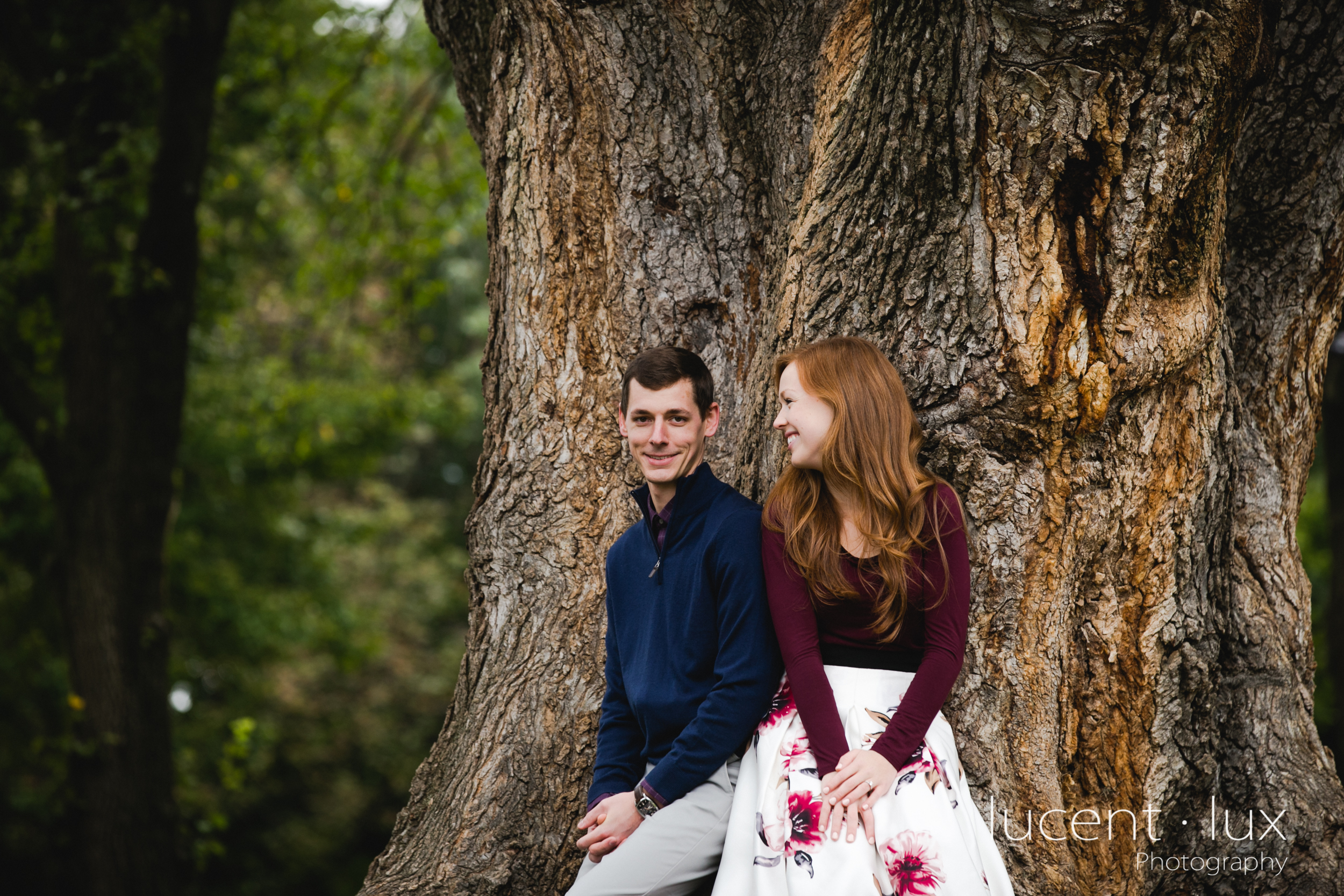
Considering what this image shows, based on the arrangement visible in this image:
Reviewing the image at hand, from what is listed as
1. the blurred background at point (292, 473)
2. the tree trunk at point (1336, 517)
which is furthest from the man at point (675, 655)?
the tree trunk at point (1336, 517)

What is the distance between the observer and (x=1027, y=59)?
289cm

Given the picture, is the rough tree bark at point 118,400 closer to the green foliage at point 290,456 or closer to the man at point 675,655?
the green foliage at point 290,456

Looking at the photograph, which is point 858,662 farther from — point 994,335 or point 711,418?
point 994,335

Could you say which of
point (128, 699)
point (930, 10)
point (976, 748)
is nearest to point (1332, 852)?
point (976, 748)

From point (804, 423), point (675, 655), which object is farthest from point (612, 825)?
point (804, 423)

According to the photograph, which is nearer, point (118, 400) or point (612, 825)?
point (612, 825)

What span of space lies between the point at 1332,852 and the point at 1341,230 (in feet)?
7.17

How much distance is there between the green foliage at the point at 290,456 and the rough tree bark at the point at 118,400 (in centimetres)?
29

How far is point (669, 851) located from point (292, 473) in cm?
998

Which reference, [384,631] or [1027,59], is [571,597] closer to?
[1027,59]

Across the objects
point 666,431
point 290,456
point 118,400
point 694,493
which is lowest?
point 290,456

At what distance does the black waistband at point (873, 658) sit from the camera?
9.04 feet

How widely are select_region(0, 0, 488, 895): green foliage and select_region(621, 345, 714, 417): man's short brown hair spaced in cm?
374

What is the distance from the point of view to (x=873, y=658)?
108 inches
